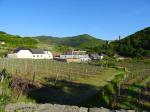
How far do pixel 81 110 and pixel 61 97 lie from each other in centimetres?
1879

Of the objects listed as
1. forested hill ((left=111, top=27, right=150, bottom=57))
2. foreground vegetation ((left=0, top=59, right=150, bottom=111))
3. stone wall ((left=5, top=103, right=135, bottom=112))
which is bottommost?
foreground vegetation ((left=0, top=59, right=150, bottom=111))

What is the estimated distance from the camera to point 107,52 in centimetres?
13812

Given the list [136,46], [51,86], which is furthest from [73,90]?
[136,46]

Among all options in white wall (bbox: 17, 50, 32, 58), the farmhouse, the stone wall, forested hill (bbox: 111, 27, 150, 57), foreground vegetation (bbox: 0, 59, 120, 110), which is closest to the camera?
the stone wall

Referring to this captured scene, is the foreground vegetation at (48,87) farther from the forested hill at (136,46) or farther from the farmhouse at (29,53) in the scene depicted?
the forested hill at (136,46)

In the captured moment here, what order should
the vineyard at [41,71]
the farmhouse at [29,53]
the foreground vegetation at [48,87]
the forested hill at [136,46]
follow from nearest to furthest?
the foreground vegetation at [48,87]
the vineyard at [41,71]
the farmhouse at [29,53]
the forested hill at [136,46]

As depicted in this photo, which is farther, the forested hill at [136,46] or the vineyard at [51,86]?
the forested hill at [136,46]

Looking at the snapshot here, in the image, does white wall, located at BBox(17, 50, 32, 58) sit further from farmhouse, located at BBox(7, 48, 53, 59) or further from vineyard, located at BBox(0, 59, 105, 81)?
vineyard, located at BBox(0, 59, 105, 81)

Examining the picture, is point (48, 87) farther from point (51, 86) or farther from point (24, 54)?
point (24, 54)

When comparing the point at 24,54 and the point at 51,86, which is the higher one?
the point at 24,54

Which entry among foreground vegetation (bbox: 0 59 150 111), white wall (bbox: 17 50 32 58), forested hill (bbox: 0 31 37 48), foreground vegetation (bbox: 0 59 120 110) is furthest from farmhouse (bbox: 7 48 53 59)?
foreground vegetation (bbox: 0 59 150 111)

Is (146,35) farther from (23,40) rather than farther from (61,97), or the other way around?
(61,97)

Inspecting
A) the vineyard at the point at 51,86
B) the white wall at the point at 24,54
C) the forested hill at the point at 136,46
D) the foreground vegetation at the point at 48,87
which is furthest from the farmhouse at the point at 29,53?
the foreground vegetation at the point at 48,87

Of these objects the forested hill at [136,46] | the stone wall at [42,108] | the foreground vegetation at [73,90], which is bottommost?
the foreground vegetation at [73,90]
